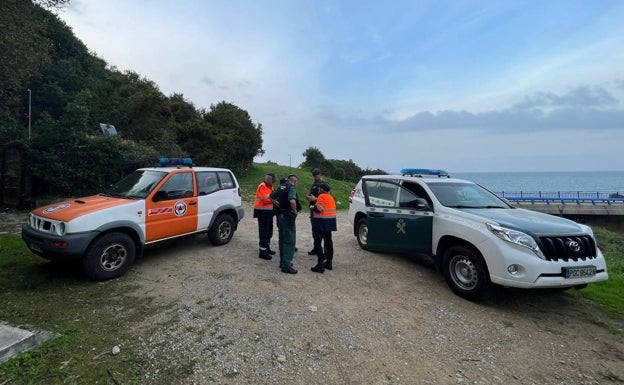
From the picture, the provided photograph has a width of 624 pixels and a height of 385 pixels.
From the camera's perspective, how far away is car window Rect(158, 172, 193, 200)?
596cm

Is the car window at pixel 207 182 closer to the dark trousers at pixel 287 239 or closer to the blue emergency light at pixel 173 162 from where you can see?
the blue emergency light at pixel 173 162

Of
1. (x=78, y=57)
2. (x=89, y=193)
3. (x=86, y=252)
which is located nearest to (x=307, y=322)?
(x=86, y=252)

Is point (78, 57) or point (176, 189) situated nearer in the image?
point (176, 189)

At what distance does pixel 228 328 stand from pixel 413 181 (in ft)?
14.1

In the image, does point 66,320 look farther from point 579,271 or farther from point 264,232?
point 579,271

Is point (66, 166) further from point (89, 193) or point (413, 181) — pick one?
point (413, 181)

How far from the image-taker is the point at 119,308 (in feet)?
13.8

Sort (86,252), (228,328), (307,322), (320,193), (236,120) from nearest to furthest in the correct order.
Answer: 1. (228,328)
2. (307,322)
3. (86,252)
4. (320,193)
5. (236,120)

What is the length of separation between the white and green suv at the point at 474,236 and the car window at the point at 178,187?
11.9ft

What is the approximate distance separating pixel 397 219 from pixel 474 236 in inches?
61.3

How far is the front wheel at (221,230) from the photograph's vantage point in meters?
7.14

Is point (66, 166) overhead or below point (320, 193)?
overhead

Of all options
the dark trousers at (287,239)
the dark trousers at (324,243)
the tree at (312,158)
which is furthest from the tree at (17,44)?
the tree at (312,158)

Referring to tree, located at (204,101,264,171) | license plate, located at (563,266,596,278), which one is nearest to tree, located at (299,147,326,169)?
tree, located at (204,101,264,171)
